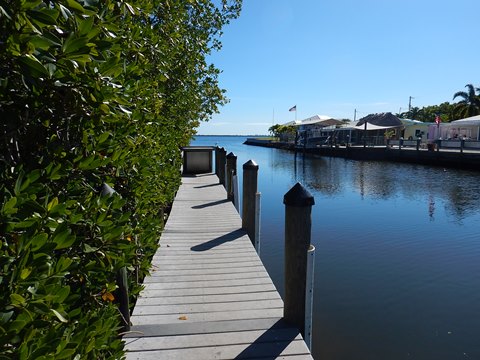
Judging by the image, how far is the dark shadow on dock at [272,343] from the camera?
119 inches

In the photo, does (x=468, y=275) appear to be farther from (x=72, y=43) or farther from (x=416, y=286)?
(x=72, y=43)

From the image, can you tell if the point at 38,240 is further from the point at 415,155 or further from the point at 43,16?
the point at 415,155

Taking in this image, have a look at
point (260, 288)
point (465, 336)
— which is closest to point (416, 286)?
point (465, 336)

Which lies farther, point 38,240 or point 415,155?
point 415,155

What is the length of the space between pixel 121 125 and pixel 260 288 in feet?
8.03

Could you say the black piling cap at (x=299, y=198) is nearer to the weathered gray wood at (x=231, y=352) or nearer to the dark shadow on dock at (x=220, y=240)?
the weathered gray wood at (x=231, y=352)

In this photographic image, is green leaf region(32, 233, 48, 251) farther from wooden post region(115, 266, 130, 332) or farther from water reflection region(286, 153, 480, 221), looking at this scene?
water reflection region(286, 153, 480, 221)

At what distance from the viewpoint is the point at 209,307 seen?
151 inches

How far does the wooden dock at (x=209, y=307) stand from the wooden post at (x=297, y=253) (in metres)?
0.14

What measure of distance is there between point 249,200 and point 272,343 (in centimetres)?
371

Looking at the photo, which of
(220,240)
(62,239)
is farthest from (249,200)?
(62,239)

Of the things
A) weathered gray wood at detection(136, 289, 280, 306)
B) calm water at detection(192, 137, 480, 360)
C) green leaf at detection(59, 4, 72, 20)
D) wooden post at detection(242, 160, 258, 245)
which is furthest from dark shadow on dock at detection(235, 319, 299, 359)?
wooden post at detection(242, 160, 258, 245)

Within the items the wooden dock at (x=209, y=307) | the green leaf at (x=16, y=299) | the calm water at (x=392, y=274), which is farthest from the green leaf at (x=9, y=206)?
the calm water at (x=392, y=274)

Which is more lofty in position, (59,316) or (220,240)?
(59,316)
